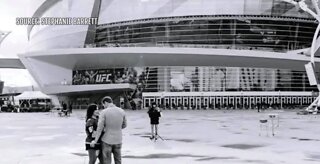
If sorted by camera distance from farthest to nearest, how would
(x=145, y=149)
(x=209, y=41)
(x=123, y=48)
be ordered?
→ (x=209, y=41)
(x=123, y=48)
(x=145, y=149)

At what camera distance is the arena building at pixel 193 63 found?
2564 inches

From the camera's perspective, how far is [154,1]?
72750 mm

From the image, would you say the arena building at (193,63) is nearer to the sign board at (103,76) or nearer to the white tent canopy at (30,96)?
the sign board at (103,76)

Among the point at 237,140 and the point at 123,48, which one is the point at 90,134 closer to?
the point at 237,140

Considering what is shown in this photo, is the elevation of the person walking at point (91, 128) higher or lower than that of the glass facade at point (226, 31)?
lower

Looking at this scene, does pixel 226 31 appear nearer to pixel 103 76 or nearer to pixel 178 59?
pixel 178 59

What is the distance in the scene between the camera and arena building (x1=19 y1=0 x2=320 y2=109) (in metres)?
65.1

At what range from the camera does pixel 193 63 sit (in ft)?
218

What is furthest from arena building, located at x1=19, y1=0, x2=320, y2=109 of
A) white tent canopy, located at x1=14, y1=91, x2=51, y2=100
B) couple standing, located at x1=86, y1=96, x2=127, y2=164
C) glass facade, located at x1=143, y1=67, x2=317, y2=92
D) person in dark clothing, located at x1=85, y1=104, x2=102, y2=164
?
couple standing, located at x1=86, y1=96, x2=127, y2=164

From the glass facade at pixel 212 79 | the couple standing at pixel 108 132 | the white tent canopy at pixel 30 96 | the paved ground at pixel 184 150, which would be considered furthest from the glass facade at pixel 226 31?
the couple standing at pixel 108 132

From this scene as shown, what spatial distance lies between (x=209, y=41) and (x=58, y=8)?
2799cm

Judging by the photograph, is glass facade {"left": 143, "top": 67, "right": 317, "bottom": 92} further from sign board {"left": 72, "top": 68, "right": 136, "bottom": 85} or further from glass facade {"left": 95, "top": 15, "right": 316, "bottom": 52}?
glass facade {"left": 95, "top": 15, "right": 316, "bottom": 52}

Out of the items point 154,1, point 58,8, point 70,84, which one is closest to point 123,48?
point 70,84

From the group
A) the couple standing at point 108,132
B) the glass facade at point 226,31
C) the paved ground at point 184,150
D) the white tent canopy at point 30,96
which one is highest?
the glass facade at point 226,31
